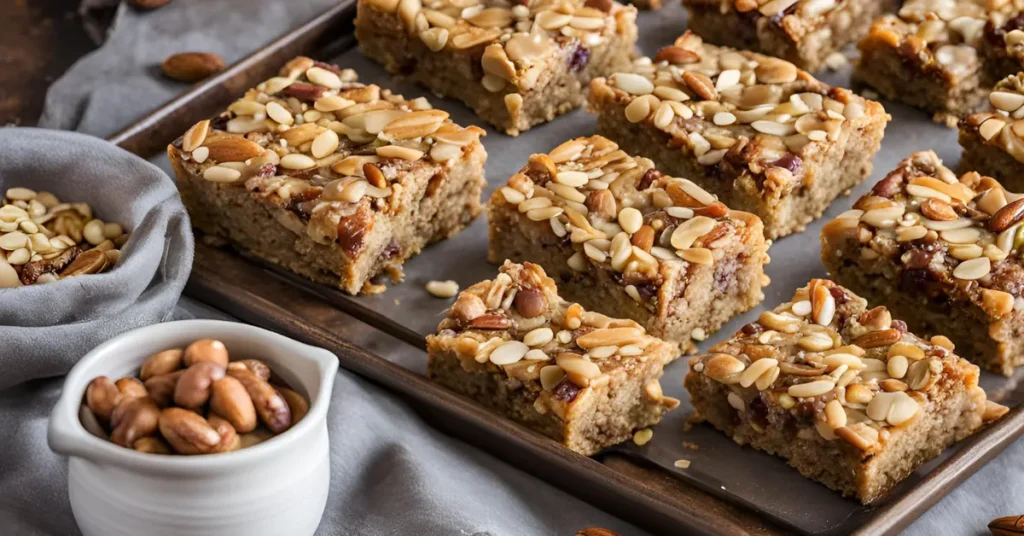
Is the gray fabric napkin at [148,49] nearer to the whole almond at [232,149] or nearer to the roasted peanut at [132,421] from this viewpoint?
the whole almond at [232,149]

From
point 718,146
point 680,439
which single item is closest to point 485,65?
point 718,146

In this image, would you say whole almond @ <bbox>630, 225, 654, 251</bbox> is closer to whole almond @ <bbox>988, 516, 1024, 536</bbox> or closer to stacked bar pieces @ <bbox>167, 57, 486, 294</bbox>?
stacked bar pieces @ <bbox>167, 57, 486, 294</bbox>

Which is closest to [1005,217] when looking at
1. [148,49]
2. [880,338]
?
[880,338]

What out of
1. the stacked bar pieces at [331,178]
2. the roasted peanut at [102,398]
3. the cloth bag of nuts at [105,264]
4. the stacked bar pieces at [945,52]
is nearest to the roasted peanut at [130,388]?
the roasted peanut at [102,398]

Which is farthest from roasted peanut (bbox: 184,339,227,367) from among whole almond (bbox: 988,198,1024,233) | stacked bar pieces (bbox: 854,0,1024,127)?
stacked bar pieces (bbox: 854,0,1024,127)

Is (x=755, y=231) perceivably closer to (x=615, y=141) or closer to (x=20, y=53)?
(x=615, y=141)

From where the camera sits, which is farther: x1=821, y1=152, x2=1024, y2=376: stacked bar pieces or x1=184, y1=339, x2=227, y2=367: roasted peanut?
x1=821, y1=152, x2=1024, y2=376: stacked bar pieces

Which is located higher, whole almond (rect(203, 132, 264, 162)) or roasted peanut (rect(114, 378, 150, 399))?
roasted peanut (rect(114, 378, 150, 399))
